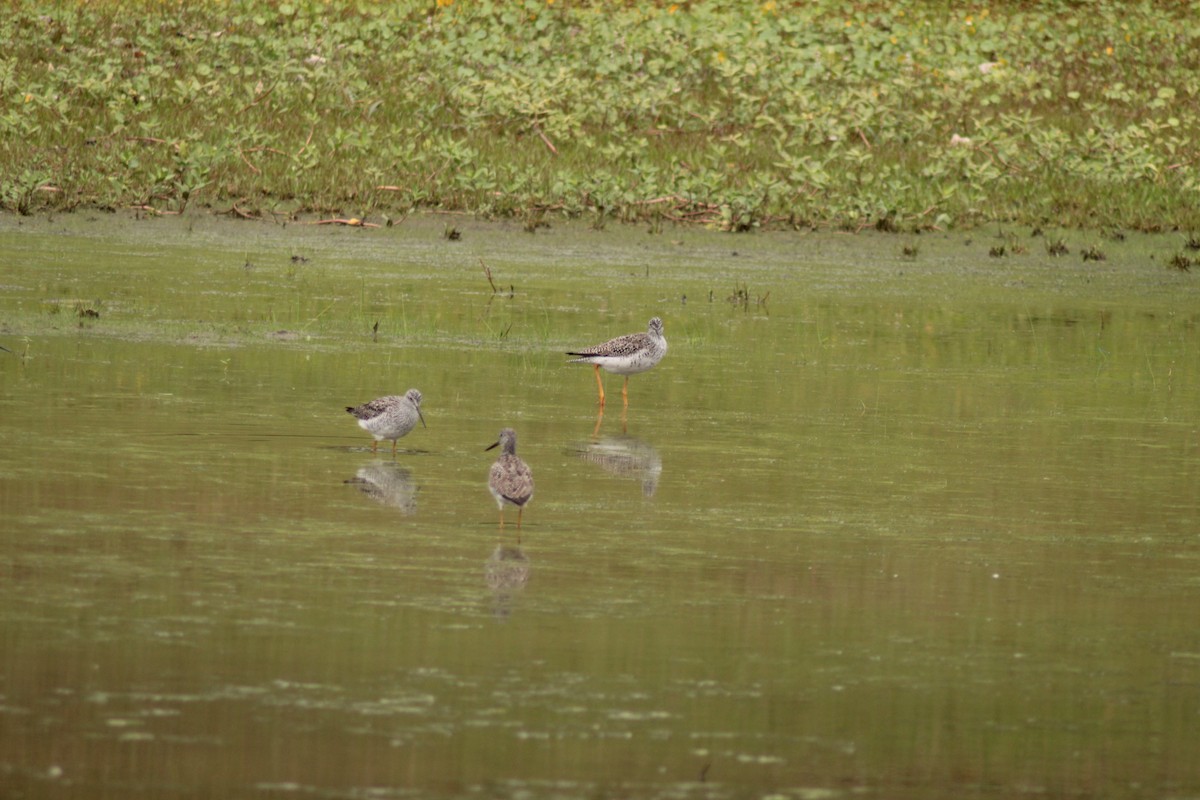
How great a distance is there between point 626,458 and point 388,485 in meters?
1.32

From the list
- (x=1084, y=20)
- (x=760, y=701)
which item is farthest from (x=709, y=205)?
(x=760, y=701)

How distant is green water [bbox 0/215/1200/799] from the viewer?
5.53m

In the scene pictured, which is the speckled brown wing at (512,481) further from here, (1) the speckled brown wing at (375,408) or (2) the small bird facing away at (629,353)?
(2) the small bird facing away at (629,353)

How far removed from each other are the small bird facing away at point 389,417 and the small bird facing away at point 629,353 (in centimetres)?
207

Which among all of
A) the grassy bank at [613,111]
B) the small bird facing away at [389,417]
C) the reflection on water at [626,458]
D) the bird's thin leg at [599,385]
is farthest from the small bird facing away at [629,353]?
the grassy bank at [613,111]

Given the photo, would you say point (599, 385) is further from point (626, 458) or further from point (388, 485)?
point (388, 485)

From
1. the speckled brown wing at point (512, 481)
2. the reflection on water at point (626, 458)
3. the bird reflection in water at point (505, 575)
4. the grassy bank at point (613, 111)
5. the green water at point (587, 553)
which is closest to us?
the green water at point (587, 553)

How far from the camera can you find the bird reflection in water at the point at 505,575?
22.6 feet

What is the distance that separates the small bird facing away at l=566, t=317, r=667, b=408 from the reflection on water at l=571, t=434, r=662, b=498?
49.0 inches

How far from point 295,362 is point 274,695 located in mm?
6507

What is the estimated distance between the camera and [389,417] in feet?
31.2

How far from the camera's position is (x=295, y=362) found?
1219cm

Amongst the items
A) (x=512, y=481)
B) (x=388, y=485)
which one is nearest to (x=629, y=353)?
(x=388, y=485)

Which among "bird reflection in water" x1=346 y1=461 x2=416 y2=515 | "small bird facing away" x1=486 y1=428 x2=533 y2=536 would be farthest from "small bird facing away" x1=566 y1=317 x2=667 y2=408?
"small bird facing away" x1=486 y1=428 x2=533 y2=536
